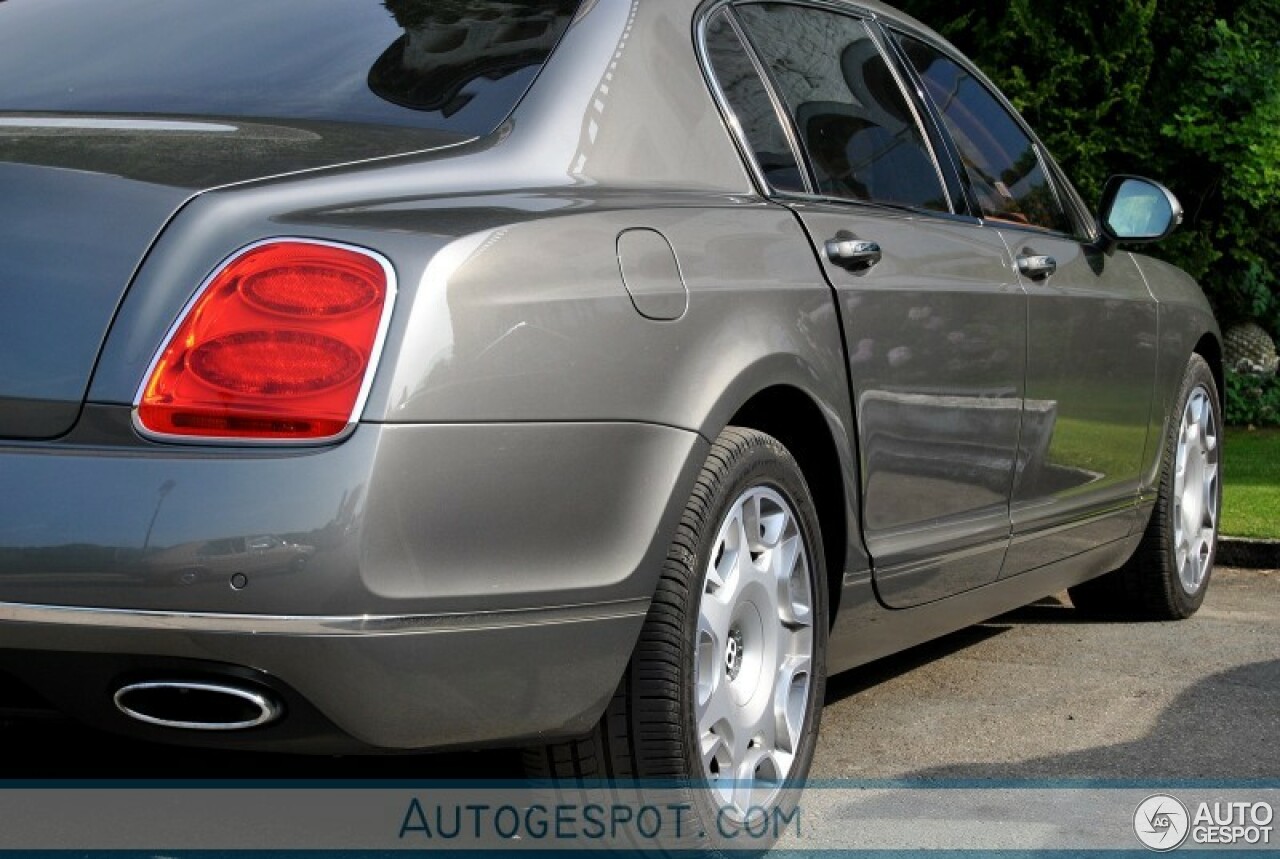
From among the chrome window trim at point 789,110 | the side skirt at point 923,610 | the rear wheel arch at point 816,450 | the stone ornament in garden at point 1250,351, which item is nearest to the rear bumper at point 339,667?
the rear wheel arch at point 816,450

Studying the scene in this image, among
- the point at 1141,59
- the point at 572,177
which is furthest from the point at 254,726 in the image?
the point at 1141,59

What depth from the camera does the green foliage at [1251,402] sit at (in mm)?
12594

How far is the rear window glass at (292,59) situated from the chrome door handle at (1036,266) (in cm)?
146

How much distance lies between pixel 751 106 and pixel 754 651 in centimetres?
103

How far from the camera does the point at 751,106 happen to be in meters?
3.77

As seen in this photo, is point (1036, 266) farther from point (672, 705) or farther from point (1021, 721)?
point (672, 705)

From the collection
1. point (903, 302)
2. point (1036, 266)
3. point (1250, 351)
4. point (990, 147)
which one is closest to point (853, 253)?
point (903, 302)

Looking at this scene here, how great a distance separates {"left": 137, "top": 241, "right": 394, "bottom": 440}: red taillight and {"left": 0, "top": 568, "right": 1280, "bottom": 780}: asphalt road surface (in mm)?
533

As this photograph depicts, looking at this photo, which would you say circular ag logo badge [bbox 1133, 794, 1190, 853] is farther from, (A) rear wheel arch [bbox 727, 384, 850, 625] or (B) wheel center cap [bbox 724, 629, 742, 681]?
(B) wheel center cap [bbox 724, 629, 742, 681]

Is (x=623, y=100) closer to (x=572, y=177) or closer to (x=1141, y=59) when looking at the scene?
(x=572, y=177)

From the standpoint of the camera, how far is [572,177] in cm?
315

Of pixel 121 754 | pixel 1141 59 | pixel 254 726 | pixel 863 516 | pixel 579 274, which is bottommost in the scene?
pixel 1141 59

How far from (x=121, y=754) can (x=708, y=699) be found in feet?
4.27

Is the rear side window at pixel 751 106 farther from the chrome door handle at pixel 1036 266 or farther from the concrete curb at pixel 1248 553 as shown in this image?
the concrete curb at pixel 1248 553
